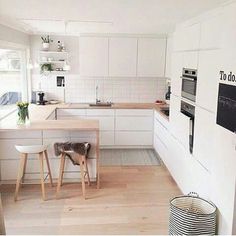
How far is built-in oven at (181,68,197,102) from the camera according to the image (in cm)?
346

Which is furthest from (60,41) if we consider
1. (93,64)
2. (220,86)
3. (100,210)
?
(220,86)

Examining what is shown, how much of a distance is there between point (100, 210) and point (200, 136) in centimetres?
149

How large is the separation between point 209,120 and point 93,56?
3485mm

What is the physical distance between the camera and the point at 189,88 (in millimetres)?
3664

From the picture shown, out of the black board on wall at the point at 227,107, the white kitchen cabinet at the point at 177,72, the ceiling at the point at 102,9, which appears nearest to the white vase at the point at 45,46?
the ceiling at the point at 102,9

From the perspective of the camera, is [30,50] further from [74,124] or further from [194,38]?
[194,38]

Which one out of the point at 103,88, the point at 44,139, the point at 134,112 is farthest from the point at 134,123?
the point at 44,139

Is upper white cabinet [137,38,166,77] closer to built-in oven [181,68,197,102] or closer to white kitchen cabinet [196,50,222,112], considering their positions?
built-in oven [181,68,197,102]

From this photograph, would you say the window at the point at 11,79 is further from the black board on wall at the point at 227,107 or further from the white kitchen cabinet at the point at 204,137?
the black board on wall at the point at 227,107

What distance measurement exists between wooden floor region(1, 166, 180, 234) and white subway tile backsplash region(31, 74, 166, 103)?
2.29 m

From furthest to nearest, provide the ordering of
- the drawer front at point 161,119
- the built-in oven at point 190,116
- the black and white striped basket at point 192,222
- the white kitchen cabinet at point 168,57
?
1. the white kitchen cabinet at point 168,57
2. the drawer front at point 161,119
3. the built-in oven at point 190,116
4. the black and white striped basket at point 192,222

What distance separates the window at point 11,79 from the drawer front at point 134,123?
204cm

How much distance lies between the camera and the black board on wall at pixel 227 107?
7.86ft

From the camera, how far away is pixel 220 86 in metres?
2.62
